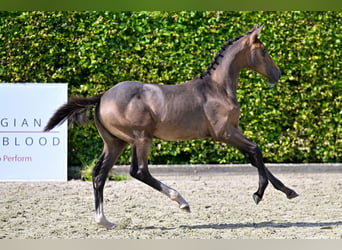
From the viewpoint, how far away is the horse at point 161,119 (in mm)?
5340

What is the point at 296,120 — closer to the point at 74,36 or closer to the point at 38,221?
the point at 74,36

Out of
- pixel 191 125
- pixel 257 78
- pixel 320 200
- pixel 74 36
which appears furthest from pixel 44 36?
pixel 320 200

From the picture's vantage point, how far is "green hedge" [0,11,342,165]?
8.43 metres

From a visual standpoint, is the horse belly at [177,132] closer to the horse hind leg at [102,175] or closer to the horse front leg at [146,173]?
the horse front leg at [146,173]

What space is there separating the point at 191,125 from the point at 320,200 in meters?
2.43

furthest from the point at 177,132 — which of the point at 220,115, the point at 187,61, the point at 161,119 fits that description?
the point at 187,61

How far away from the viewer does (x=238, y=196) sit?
24.0 ft

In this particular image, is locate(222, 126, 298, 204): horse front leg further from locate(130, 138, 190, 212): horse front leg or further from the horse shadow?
locate(130, 138, 190, 212): horse front leg

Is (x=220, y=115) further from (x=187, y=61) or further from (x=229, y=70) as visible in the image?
(x=187, y=61)

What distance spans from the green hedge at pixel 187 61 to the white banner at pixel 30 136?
0.28 m

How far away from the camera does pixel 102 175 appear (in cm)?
547

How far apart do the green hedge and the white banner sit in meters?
0.28

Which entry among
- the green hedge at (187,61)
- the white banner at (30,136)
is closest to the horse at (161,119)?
the white banner at (30,136)

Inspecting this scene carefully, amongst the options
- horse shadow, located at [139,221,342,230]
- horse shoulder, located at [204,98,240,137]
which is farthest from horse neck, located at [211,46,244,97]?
horse shadow, located at [139,221,342,230]
